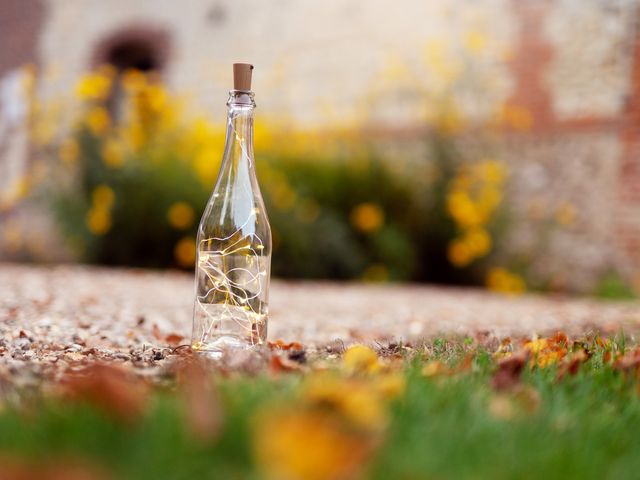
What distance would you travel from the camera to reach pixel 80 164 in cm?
700

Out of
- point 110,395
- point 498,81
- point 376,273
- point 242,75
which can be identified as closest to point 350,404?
point 110,395

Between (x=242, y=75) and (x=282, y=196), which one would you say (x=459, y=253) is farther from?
(x=242, y=75)

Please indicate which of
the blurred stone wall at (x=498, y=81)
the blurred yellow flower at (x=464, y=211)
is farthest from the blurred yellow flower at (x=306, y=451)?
the blurred stone wall at (x=498, y=81)

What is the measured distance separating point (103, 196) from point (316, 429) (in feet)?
20.3

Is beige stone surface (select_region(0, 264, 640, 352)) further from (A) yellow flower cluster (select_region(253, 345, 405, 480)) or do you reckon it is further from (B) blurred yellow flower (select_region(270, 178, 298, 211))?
(A) yellow flower cluster (select_region(253, 345, 405, 480))

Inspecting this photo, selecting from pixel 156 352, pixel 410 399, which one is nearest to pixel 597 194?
pixel 156 352

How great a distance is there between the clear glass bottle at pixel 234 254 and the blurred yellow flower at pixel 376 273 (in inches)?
196

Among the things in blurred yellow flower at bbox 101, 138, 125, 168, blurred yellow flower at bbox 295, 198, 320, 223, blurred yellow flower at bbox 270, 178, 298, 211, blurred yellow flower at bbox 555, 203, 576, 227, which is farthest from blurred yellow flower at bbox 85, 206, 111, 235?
blurred yellow flower at bbox 555, 203, 576, 227

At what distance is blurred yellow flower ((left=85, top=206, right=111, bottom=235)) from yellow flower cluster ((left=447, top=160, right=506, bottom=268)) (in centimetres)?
299

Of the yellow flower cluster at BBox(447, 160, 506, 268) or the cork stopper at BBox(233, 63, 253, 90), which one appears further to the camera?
the yellow flower cluster at BBox(447, 160, 506, 268)

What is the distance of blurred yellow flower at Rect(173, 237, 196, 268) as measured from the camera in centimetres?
664

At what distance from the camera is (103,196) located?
6793 mm

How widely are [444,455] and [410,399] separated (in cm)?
22

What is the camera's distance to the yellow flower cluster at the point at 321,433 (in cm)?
88
